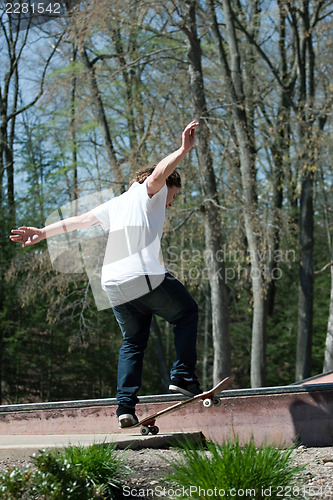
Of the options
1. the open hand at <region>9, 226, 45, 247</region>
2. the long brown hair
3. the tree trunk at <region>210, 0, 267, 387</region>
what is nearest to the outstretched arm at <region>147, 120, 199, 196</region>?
the long brown hair

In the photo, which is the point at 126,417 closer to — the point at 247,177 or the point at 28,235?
the point at 28,235

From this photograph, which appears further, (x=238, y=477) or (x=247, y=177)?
(x=247, y=177)

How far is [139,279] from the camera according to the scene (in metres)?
3.76

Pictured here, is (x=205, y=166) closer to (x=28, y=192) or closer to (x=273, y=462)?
(x=28, y=192)

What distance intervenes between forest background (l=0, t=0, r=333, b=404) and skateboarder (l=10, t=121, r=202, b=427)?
4.68 metres

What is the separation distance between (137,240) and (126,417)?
119 cm

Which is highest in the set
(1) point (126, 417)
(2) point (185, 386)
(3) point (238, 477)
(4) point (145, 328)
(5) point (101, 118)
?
(5) point (101, 118)

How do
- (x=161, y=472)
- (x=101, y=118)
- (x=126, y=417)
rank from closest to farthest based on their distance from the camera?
(x=161, y=472), (x=126, y=417), (x=101, y=118)

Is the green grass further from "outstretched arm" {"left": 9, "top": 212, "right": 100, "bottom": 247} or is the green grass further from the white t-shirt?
"outstretched arm" {"left": 9, "top": 212, "right": 100, "bottom": 247}

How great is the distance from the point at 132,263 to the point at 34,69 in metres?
18.4

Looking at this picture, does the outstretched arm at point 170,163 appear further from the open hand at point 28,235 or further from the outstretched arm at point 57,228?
the open hand at point 28,235

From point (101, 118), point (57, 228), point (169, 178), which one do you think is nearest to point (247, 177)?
point (101, 118)

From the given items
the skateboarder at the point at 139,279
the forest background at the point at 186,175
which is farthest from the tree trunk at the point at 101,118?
the skateboarder at the point at 139,279

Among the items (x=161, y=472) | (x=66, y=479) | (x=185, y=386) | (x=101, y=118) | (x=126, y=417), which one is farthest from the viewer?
(x=101, y=118)
